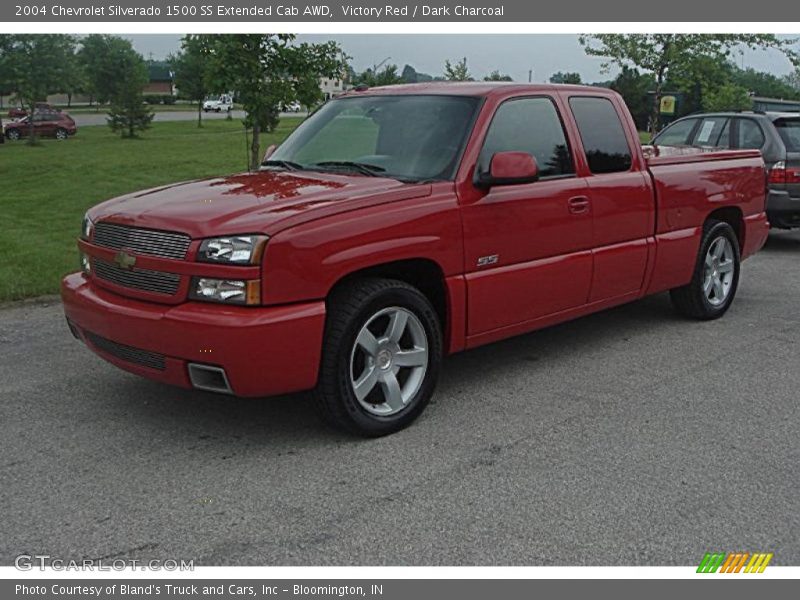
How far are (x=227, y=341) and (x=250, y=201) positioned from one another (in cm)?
84

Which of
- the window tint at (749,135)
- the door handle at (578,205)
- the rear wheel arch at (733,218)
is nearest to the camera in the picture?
the door handle at (578,205)

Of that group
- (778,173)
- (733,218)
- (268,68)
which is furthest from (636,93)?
(733,218)

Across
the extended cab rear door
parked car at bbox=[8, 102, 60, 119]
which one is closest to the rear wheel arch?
the extended cab rear door

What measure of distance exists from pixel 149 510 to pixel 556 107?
3639 millimetres

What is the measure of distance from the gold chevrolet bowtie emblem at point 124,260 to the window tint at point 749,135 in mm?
9039

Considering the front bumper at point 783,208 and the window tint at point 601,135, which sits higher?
the window tint at point 601,135

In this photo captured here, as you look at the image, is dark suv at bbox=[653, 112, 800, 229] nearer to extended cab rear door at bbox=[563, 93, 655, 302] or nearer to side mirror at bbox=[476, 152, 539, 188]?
extended cab rear door at bbox=[563, 93, 655, 302]

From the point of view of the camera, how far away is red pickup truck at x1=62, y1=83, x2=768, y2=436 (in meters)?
4.04

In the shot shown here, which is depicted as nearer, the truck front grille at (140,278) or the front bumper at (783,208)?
the truck front grille at (140,278)

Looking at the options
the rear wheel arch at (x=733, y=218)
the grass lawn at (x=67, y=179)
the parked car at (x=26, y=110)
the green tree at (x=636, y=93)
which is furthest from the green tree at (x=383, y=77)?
the parked car at (x=26, y=110)

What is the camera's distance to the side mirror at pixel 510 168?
4.78 meters

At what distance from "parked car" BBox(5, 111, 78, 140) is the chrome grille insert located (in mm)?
35703

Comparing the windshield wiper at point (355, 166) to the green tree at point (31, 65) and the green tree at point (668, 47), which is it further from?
the green tree at point (31, 65)

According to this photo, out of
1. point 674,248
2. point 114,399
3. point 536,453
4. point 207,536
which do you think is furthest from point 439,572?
point 674,248
